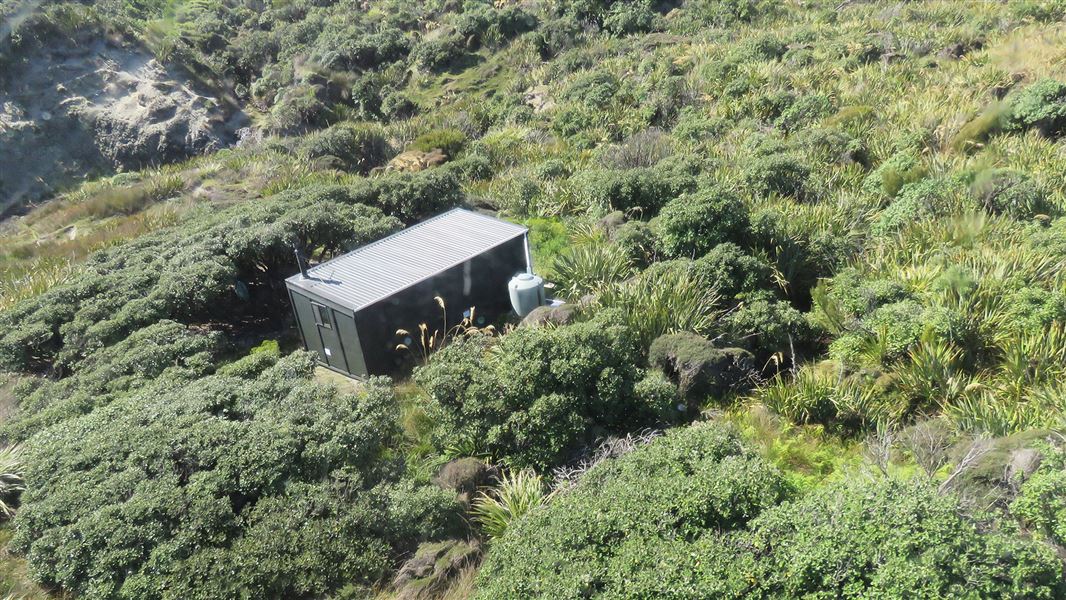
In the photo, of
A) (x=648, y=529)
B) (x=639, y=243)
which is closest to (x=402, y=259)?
(x=639, y=243)

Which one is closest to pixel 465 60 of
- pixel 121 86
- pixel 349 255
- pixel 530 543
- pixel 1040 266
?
pixel 121 86

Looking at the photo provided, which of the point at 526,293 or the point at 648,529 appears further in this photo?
the point at 526,293

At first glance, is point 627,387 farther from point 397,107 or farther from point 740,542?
Result: point 397,107

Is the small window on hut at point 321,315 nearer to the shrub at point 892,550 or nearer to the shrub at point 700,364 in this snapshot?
the shrub at point 700,364

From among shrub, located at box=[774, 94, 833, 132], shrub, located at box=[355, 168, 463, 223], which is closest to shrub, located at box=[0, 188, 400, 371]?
shrub, located at box=[355, 168, 463, 223]

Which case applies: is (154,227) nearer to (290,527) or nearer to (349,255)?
(349,255)

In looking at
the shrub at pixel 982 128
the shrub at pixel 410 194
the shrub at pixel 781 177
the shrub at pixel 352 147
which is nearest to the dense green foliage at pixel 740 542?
the shrub at pixel 781 177

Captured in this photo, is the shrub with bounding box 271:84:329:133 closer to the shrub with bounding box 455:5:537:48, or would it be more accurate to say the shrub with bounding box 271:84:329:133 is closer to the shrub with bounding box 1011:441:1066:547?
the shrub with bounding box 455:5:537:48
